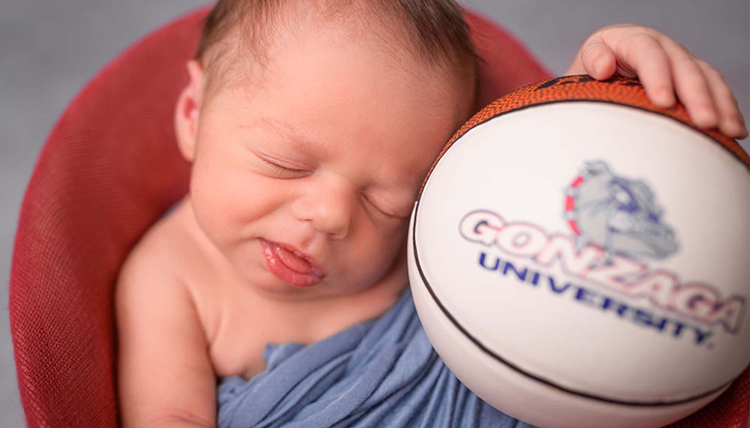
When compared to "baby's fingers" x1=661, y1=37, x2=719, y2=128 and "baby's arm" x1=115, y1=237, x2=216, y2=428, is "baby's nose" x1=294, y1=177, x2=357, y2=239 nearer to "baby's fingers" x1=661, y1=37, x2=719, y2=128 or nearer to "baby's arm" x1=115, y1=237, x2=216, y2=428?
Answer: "baby's arm" x1=115, y1=237, x2=216, y2=428

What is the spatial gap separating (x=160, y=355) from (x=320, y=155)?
0.37 metres

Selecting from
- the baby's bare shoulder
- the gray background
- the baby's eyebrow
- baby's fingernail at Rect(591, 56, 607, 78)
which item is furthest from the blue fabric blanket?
the gray background

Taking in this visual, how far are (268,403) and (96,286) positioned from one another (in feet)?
0.98

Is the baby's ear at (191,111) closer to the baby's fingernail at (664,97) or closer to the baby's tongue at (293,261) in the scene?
the baby's tongue at (293,261)

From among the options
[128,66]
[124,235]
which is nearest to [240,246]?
[124,235]

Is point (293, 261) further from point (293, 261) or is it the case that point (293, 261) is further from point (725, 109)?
point (725, 109)

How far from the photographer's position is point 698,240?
57 centimetres

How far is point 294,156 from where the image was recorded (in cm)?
81

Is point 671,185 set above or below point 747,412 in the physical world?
above

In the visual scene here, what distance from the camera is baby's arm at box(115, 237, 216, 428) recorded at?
0.89m

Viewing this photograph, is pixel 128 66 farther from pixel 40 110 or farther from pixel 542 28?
pixel 542 28

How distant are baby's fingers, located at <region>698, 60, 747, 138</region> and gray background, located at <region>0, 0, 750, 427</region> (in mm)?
1345

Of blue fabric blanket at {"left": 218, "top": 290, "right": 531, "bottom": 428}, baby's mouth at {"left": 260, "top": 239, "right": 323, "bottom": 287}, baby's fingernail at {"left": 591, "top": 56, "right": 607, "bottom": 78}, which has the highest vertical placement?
baby's fingernail at {"left": 591, "top": 56, "right": 607, "bottom": 78}

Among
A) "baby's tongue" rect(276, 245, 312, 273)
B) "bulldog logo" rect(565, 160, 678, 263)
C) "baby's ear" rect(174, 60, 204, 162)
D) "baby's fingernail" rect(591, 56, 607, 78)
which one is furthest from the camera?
"baby's ear" rect(174, 60, 204, 162)
